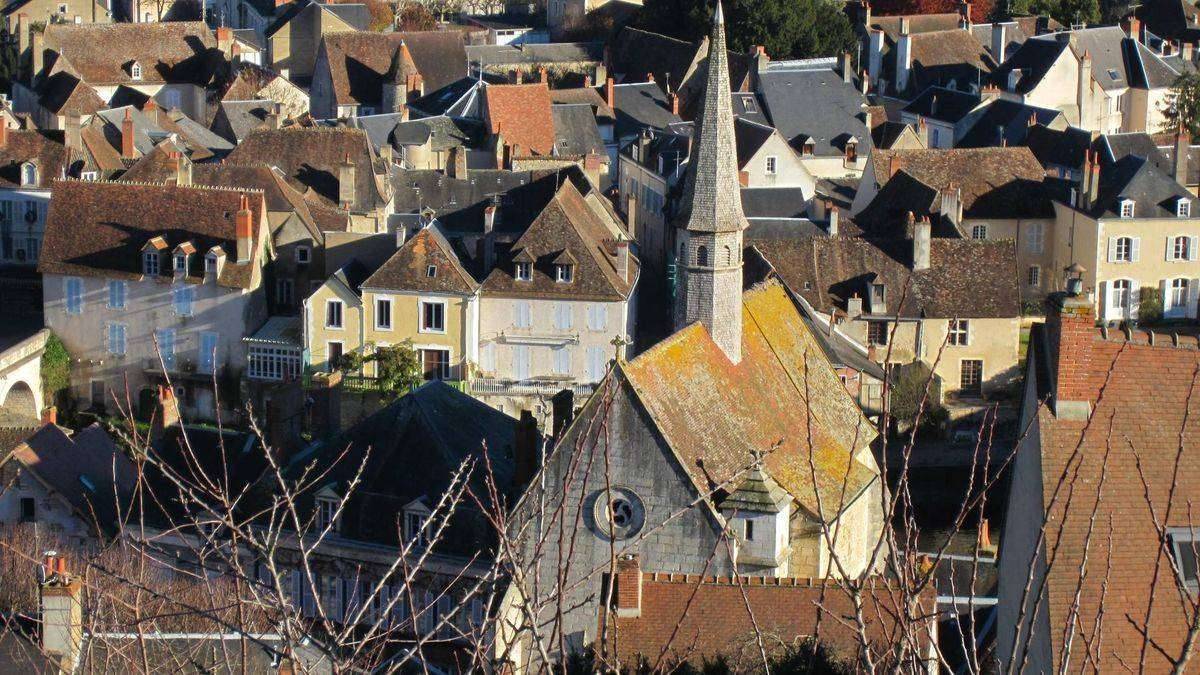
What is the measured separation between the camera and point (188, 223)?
40.6m

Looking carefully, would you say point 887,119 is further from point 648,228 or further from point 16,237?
point 16,237

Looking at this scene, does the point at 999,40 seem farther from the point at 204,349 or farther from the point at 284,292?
the point at 204,349

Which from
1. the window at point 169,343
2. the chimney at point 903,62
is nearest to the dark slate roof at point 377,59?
the chimney at point 903,62

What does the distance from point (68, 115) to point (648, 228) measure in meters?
14.1

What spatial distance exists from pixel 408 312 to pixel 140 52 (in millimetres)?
30245

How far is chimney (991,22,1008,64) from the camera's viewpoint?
67.5m

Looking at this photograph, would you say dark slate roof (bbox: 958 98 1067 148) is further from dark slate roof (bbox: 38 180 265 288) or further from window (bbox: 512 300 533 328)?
dark slate roof (bbox: 38 180 265 288)

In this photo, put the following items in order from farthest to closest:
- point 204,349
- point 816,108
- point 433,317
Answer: point 816,108 → point 204,349 → point 433,317

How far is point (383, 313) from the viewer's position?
1526 inches

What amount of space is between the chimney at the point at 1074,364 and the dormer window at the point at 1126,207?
96.0 feet

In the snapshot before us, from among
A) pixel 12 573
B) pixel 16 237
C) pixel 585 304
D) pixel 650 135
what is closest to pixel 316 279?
pixel 585 304

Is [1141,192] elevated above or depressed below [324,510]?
above

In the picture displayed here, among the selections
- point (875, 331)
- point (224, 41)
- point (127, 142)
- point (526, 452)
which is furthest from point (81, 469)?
point (224, 41)

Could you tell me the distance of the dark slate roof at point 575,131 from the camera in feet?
178
